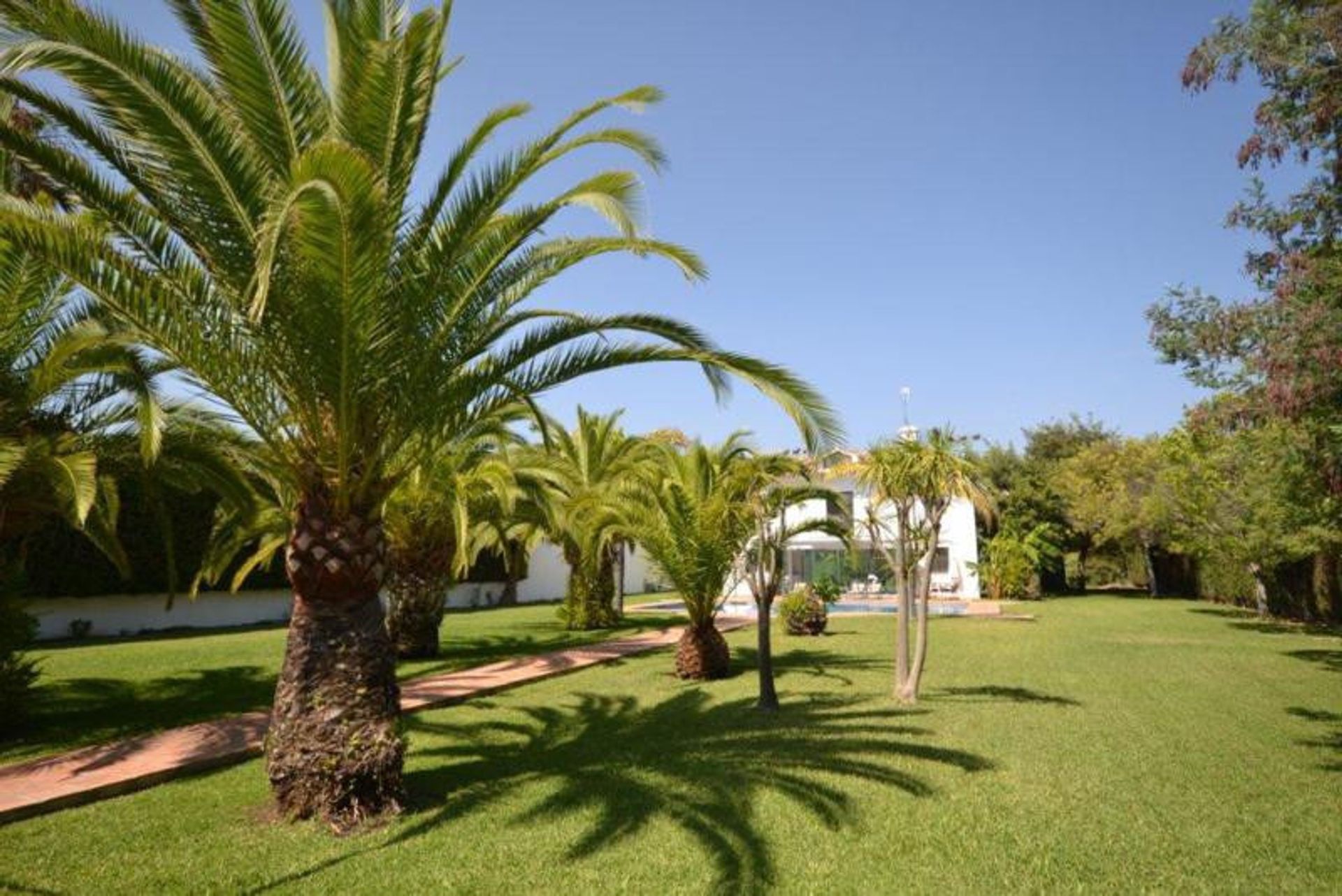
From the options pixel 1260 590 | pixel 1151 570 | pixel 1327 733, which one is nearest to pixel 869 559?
pixel 1151 570

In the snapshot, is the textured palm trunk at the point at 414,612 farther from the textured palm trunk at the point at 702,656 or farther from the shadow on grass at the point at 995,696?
the shadow on grass at the point at 995,696

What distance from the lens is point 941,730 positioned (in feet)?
27.5

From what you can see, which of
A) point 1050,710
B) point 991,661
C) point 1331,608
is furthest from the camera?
point 1331,608

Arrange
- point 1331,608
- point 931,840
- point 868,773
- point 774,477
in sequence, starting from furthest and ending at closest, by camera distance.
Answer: point 1331,608, point 774,477, point 868,773, point 931,840

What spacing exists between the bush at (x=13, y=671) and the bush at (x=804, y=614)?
14.4 metres

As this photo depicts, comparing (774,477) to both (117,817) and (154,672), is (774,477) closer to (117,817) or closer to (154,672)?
(117,817)

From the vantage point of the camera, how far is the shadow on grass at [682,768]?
18.1 ft

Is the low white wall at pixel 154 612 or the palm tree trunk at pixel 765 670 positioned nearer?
the palm tree trunk at pixel 765 670

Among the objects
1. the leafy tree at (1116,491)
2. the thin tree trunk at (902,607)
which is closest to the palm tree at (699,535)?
the thin tree trunk at (902,607)

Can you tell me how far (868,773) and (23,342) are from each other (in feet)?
31.8

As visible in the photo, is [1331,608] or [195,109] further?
[1331,608]

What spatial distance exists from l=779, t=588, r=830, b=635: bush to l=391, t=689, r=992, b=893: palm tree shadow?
882 cm

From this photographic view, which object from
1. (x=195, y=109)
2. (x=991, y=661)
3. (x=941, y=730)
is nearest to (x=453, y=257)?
(x=195, y=109)

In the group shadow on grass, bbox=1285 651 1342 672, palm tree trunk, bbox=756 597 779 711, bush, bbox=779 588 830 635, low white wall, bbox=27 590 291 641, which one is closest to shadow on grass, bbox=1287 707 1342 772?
shadow on grass, bbox=1285 651 1342 672
